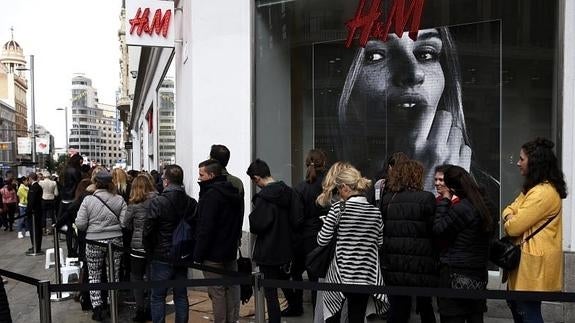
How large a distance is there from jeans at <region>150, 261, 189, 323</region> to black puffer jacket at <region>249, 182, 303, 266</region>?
33.6 inches

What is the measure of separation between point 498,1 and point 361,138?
2.69 metres

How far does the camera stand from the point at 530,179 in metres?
4.12

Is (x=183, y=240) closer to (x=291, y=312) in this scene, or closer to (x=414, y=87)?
Result: (x=291, y=312)

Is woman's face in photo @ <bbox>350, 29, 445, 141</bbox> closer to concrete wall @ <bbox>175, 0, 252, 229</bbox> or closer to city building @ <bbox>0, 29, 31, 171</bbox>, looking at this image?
concrete wall @ <bbox>175, 0, 252, 229</bbox>

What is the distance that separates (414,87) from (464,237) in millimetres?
4066

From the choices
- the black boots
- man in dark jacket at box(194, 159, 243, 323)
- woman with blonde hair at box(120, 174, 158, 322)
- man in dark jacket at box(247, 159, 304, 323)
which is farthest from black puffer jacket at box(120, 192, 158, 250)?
man in dark jacket at box(247, 159, 304, 323)

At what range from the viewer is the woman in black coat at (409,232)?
440 cm

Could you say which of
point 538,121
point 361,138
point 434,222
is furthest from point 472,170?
point 434,222

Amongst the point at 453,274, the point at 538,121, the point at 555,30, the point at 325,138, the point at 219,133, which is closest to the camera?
the point at 453,274

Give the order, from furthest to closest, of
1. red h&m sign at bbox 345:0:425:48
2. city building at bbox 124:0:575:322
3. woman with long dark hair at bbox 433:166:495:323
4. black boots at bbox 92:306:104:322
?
red h&m sign at bbox 345:0:425:48 → city building at bbox 124:0:575:322 → black boots at bbox 92:306:104:322 → woman with long dark hair at bbox 433:166:495:323

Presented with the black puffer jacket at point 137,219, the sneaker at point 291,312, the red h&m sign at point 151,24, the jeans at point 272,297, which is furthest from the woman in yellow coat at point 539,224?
the red h&m sign at point 151,24

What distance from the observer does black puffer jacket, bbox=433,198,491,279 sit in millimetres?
4191

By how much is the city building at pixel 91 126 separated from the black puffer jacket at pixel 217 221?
117777mm

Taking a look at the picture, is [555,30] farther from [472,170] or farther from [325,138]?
[325,138]
